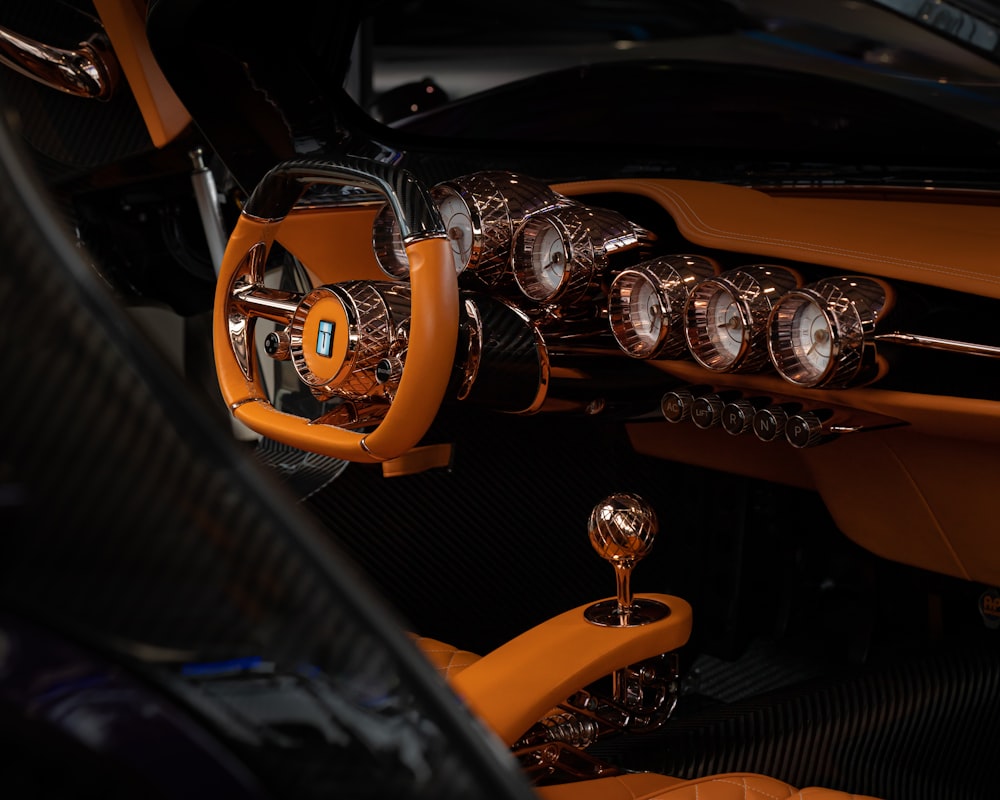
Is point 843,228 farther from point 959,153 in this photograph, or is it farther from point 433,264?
point 433,264

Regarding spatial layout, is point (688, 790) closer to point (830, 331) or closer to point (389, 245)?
point (830, 331)

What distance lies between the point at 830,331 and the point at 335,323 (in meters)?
0.56

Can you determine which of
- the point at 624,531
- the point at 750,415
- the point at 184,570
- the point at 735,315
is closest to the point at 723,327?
the point at 735,315

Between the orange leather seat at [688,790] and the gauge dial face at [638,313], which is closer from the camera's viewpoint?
the orange leather seat at [688,790]

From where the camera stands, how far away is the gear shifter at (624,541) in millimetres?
1275

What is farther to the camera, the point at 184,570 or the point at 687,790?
the point at 687,790

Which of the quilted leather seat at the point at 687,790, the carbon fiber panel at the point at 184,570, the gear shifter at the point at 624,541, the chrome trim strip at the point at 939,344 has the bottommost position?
the quilted leather seat at the point at 687,790

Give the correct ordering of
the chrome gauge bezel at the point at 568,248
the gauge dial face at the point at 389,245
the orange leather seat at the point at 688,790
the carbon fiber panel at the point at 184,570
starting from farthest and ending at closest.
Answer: the gauge dial face at the point at 389,245, the chrome gauge bezel at the point at 568,248, the orange leather seat at the point at 688,790, the carbon fiber panel at the point at 184,570

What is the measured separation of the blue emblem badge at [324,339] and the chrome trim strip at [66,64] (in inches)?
32.8

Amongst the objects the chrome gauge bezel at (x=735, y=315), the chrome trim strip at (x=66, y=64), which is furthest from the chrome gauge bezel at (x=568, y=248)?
the chrome trim strip at (x=66, y=64)

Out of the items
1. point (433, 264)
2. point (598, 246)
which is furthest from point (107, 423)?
point (598, 246)

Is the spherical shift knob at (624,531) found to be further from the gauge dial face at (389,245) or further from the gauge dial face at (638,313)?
the gauge dial face at (389,245)

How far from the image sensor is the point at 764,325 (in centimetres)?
126

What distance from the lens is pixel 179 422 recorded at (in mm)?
388
